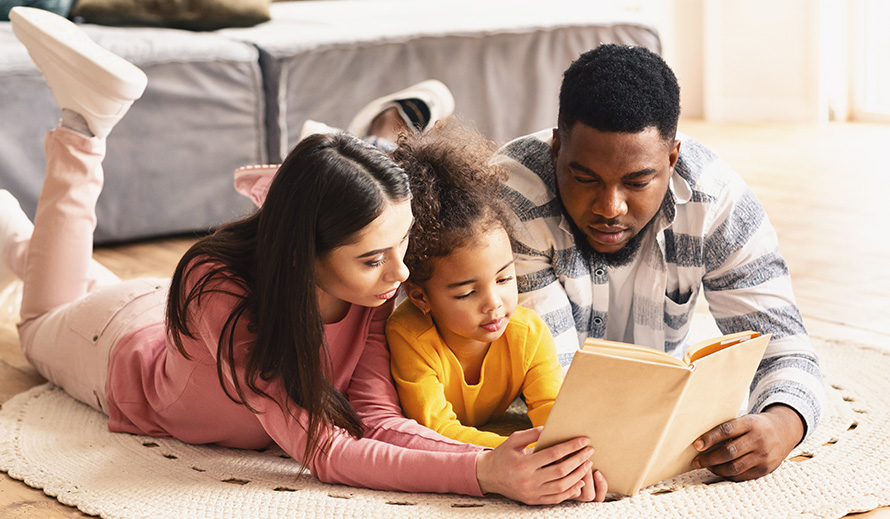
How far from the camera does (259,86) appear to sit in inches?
90.1

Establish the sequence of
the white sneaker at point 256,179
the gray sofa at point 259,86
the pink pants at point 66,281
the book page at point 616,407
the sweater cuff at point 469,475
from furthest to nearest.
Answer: the gray sofa at point 259,86 → the white sneaker at point 256,179 → the pink pants at point 66,281 → the sweater cuff at point 469,475 → the book page at point 616,407

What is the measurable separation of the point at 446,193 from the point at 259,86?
4.38ft

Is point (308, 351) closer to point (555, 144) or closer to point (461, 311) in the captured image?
point (461, 311)

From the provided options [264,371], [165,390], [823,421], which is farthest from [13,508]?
[823,421]

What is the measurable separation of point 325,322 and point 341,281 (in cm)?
13

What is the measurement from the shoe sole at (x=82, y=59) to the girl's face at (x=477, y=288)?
1.90ft

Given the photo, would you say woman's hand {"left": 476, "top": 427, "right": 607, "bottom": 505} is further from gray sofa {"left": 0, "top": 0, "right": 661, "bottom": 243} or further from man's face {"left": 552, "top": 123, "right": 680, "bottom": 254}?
gray sofa {"left": 0, "top": 0, "right": 661, "bottom": 243}

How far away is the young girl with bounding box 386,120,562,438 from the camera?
41.5 inches

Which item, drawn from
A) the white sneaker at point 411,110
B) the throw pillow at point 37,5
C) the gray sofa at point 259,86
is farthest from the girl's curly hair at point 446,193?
the throw pillow at point 37,5

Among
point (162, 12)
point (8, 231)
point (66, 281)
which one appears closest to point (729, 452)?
point (66, 281)

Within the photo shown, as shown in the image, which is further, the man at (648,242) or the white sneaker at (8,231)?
the white sneaker at (8,231)

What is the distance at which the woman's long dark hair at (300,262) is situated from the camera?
0.94m

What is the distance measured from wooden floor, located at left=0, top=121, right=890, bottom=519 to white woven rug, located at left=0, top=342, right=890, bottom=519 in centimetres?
5

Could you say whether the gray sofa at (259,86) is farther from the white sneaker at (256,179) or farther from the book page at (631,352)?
the book page at (631,352)
